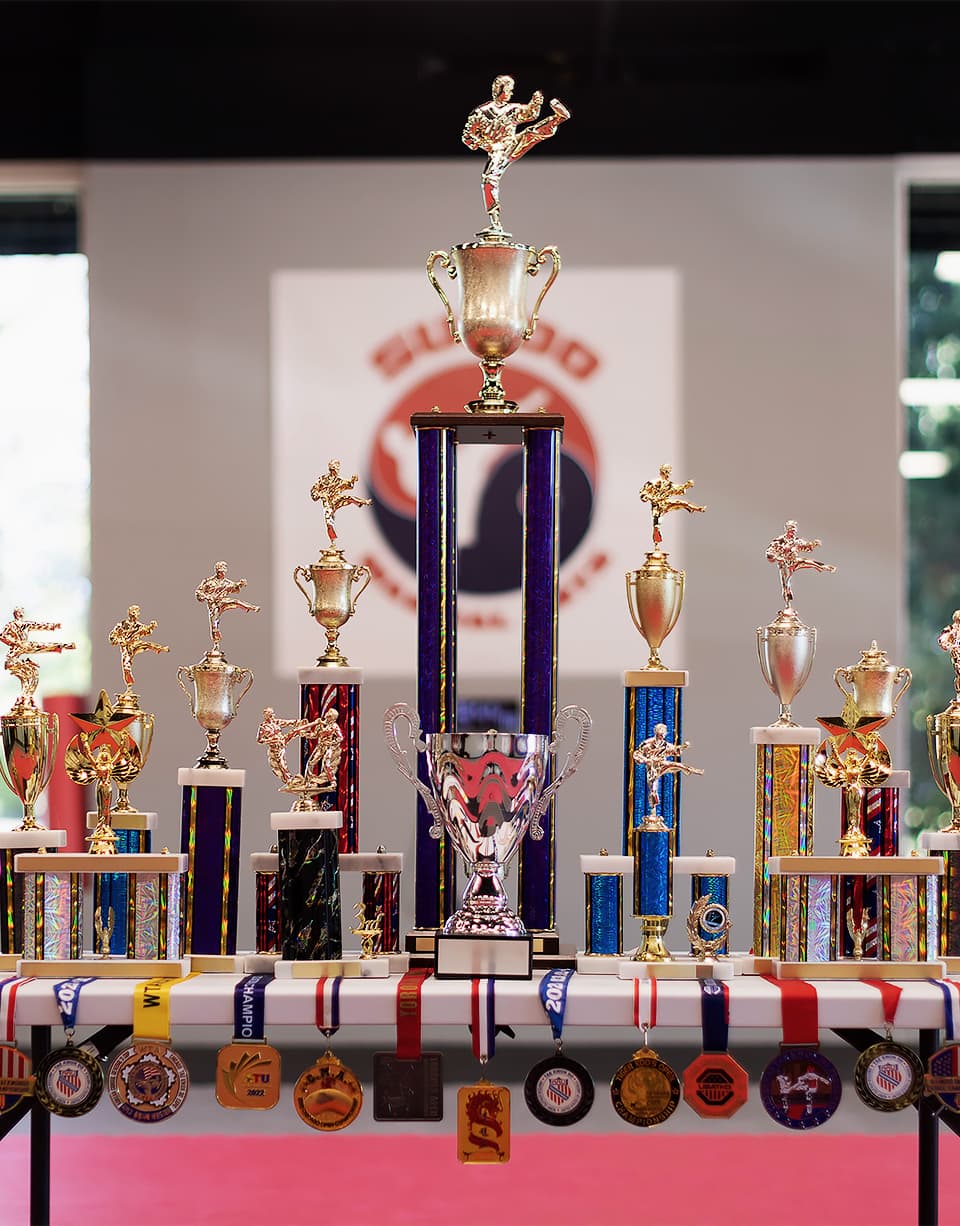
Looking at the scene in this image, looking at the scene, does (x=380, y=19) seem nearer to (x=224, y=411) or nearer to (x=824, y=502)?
(x=224, y=411)

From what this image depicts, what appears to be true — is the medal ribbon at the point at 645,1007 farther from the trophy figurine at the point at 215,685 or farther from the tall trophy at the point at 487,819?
the trophy figurine at the point at 215,685

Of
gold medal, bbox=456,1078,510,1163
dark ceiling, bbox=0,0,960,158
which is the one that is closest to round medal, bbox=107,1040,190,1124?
gold medal, bbox=456,1078,510,1163

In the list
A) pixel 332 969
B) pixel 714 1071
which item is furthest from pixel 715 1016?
pixel 332 969

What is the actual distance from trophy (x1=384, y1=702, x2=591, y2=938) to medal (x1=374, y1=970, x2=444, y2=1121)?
0.14 m

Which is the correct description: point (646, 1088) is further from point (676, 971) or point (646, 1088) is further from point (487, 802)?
point (487, 802)

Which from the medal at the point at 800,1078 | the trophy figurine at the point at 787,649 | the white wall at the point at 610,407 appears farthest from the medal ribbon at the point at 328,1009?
the white wall at the point at 610,407

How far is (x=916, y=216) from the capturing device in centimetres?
439

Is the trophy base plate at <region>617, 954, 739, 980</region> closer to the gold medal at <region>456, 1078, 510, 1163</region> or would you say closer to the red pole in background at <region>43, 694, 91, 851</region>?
the gold medal at <region>456, 1078, 510, 1163</region>

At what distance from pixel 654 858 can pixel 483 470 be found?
92.1 inches

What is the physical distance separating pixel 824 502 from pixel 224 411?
1.71m

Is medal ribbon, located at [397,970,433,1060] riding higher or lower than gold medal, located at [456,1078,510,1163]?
higher

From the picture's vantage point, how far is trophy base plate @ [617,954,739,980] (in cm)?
192

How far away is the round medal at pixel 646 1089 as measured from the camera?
1825 mm

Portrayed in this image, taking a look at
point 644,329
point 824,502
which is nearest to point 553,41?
point 644,329
